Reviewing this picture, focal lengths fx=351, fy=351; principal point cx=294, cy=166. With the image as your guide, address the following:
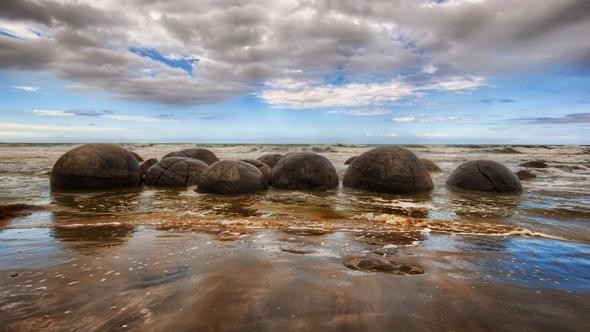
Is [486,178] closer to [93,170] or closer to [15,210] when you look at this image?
[93,170]

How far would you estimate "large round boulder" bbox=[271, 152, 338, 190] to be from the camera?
32.4 feet

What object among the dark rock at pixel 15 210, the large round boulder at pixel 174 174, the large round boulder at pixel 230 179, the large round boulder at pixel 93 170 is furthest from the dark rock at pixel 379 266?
the large round boulder at pixel 93 170

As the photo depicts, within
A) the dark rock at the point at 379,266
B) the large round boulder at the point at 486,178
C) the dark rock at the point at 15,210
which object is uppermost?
the large round boulder at the point at 486,178

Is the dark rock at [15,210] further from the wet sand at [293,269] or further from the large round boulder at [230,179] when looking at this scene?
the large round boulder at [230,179]

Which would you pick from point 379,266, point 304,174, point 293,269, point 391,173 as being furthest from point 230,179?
point 379,266

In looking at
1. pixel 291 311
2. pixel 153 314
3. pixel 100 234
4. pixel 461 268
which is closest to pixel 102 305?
pixel 153 314

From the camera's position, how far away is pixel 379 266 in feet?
12.1

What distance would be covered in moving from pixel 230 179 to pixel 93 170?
12.7ft

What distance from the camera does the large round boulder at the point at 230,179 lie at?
9.04m

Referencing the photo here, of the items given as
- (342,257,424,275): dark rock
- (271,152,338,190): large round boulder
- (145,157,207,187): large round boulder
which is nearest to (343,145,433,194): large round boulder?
(271,152,338,190): large round boulder

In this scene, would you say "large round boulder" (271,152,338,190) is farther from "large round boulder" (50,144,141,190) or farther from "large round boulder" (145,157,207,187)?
"large round boulder" (50,144,141,190)

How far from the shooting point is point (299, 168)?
32.8ft

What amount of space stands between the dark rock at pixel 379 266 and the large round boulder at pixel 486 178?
742cm

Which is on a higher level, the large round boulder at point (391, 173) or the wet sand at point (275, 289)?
the large round boulder at point (391, 173)
